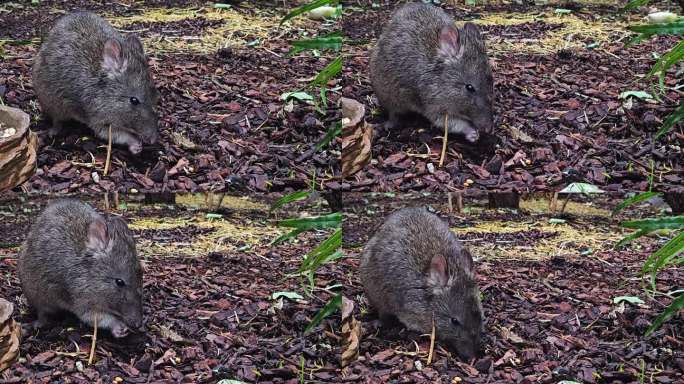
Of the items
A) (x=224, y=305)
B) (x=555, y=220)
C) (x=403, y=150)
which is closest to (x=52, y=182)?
(x=224, y=305)

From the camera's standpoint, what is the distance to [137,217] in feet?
17.1

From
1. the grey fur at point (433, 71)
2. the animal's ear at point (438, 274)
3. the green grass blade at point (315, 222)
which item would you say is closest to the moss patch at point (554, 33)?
the grey fur at point (433, 71)

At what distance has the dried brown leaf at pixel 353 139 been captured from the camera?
4.65 metres

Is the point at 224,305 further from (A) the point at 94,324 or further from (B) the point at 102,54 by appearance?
(B) the point at 102,54

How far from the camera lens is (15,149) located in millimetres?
4664

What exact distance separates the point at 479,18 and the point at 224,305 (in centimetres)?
256

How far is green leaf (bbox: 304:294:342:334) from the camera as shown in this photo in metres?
5.05

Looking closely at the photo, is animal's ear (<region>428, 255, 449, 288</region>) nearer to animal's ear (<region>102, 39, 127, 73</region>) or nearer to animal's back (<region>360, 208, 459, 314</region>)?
animal's back (<region>360, 208, 459, 314</region>)

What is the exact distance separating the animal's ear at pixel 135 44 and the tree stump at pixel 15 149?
783mm

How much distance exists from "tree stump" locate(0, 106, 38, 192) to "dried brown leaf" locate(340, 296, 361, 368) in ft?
6.85

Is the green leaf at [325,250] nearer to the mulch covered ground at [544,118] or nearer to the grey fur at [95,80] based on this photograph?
the mulch covered ground at [544,118]

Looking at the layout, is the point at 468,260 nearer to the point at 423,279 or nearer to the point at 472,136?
the point at 423,279

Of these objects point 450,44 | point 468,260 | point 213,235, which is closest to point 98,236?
point 213,235

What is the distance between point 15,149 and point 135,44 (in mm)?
1004
